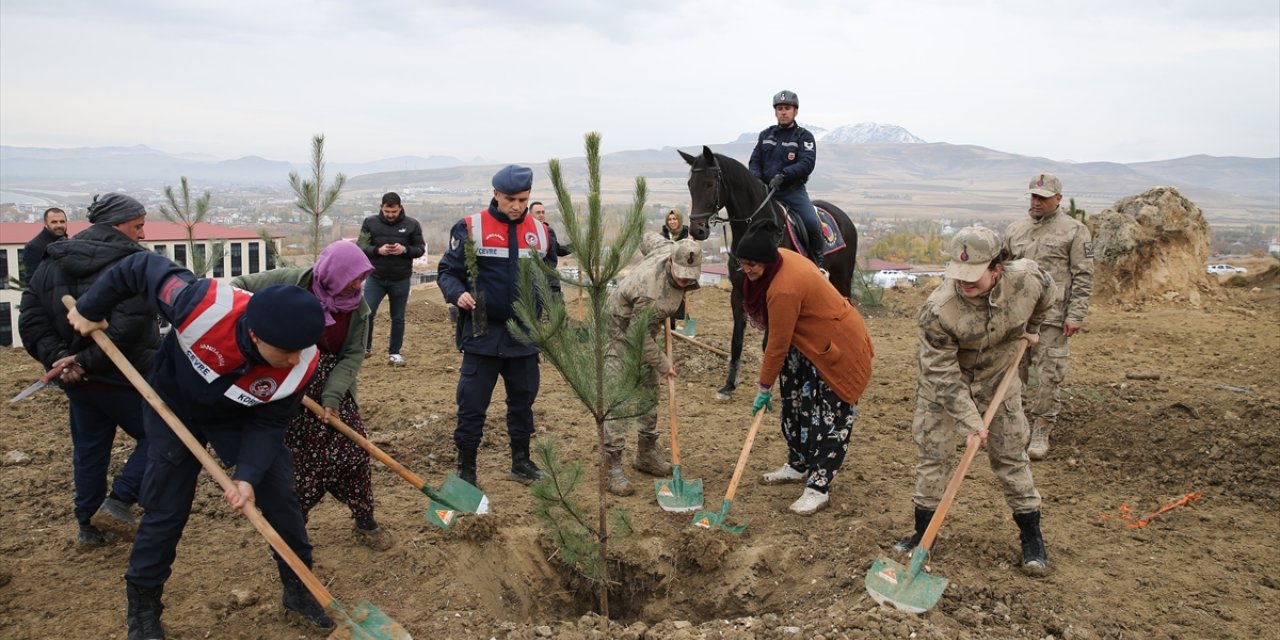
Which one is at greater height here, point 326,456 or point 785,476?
point 326,456

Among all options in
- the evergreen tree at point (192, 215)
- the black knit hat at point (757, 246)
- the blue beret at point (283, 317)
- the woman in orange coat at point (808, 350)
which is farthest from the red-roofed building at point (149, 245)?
the blue beret at point (283, 317)

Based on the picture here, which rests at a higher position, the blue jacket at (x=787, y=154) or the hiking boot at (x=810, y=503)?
the blue jacket at (x=787, y=154)

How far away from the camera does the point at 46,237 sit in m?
5.86

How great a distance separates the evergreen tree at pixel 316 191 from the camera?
7578 mm

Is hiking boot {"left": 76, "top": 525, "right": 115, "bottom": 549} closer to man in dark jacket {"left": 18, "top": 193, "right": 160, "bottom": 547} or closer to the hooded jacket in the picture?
man in dark jacket {"left": 18, "top": 193, "right": 160, "bottom": 547}

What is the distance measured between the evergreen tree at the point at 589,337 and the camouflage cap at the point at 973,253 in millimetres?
1396

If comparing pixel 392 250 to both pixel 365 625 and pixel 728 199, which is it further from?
pixel 365 625

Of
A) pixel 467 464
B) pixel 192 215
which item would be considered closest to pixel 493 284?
pixel 467 464

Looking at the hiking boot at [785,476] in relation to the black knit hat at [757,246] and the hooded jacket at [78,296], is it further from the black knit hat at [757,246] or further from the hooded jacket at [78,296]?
the hooded jacket at [78,296]

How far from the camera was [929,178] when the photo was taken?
16850 cm

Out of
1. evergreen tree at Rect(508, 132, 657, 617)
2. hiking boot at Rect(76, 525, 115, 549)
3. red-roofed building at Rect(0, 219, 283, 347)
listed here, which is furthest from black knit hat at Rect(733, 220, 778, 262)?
red-roofed building at Rect(0, 219, 283, 347)

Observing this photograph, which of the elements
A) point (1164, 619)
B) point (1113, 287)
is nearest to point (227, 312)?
point (1164, 619)

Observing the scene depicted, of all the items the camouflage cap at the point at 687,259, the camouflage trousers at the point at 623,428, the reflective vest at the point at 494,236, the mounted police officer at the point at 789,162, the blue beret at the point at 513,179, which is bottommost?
the camouflage trousers at the point at 623,428

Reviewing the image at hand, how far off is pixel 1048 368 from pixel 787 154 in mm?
2718
